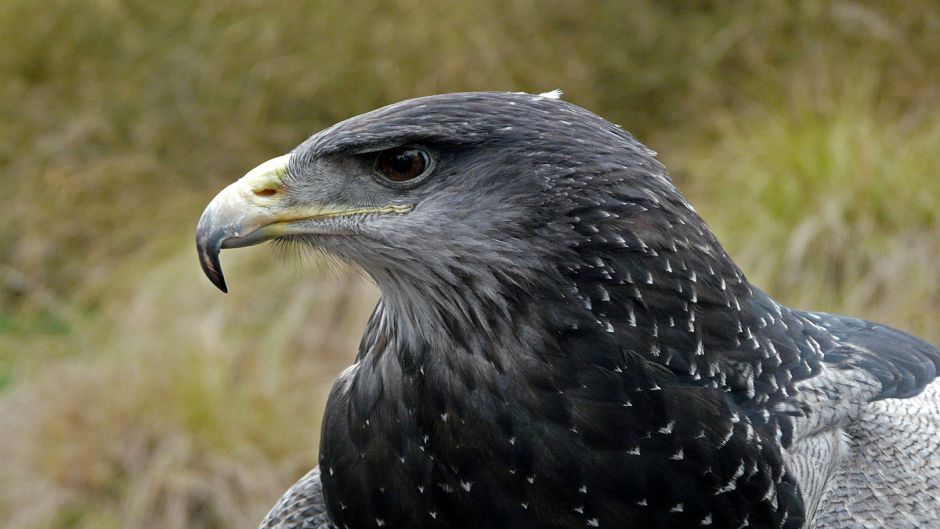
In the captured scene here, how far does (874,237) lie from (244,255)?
3.82 metres

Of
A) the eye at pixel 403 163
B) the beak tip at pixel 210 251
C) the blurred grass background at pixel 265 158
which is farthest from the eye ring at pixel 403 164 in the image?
the blurred grass background at pixel 265 158

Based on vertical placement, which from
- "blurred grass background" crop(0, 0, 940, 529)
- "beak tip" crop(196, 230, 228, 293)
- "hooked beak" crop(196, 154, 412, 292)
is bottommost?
"beak tip" crop(196, 230, 228, 293)

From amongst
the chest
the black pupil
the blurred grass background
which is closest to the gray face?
the black pupil

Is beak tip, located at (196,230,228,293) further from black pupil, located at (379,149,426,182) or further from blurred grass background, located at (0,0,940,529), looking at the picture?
blurred grass background, located at (0,0,940,529)

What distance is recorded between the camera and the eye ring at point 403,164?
105 inches

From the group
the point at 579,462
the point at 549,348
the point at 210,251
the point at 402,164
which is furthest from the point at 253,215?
the point at 579,462

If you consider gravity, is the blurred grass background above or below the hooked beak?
above

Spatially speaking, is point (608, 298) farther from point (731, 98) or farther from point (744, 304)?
point (731, 98)

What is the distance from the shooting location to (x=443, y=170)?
2.67m

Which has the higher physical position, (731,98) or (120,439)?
(731,98)

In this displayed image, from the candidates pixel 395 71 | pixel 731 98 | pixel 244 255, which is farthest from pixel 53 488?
pixel 731 98

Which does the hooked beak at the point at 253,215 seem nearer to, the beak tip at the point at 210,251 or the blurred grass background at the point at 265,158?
the beak tip at the point at 210,251

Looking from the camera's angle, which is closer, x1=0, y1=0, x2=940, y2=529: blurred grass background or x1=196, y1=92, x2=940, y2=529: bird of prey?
x1=196, y1=92, x2=940, y2=529: bird of prey

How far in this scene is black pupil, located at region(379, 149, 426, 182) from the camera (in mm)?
2664
